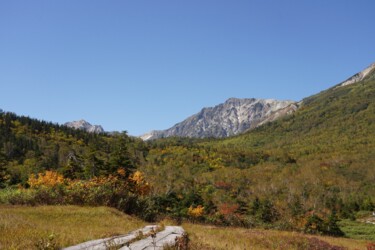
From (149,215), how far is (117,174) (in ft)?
114

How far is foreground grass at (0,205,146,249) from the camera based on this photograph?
8617mm

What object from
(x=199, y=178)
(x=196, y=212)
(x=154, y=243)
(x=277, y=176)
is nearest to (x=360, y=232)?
(x=196, y=212)

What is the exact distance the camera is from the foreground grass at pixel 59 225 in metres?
8.62

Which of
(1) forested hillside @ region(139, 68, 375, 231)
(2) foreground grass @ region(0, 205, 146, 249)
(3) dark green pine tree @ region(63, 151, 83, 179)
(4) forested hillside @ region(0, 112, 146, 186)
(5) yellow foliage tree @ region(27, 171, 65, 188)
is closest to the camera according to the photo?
(2) foreground grass @ region(0, 205, 146, 249)

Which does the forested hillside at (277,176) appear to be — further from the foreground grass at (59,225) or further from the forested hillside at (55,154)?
the foreground grass at (59,225)

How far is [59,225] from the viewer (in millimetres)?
12719

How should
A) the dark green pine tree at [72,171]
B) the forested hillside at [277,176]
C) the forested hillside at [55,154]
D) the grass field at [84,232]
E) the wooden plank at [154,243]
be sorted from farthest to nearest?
the forested hillside at [277,176] → the dark green pine tree at [72,171] → the forested hillside at [55,154] → the grass field at [84,232] → the wooden plank at [154,243]

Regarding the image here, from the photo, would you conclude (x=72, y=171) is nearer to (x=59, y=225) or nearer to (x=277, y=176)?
(x=59, y=225)

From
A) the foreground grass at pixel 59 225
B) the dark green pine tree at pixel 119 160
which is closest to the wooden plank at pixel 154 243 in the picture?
the foreground grass at pixel 59 225

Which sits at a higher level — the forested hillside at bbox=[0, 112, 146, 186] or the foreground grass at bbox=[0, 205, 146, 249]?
the forested hillside at bbox=[0, 112, 146, 186]

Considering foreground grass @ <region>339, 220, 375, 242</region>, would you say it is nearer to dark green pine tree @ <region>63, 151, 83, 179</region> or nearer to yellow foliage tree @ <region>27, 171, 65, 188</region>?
yellow foliage tree @ <region>27, 171, 65, 188</region>

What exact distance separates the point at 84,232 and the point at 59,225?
84.5 inches

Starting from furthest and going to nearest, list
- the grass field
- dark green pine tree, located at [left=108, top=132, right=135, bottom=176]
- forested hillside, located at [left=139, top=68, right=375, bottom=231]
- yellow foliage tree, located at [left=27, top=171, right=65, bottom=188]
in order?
forested hillside, located at [left=139, top=68, right=375, bottom=231] < dark green pine tree, located at [left=108, top=132, right=135, bottom=176] < yellow foliage tree, located at [left=27, top=171, right=65, bottom=188] < the grass field

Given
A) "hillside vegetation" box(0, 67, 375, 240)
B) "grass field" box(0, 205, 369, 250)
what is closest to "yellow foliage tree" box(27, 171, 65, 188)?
"hillside vegetation" box(0, 67, 375, 240)
